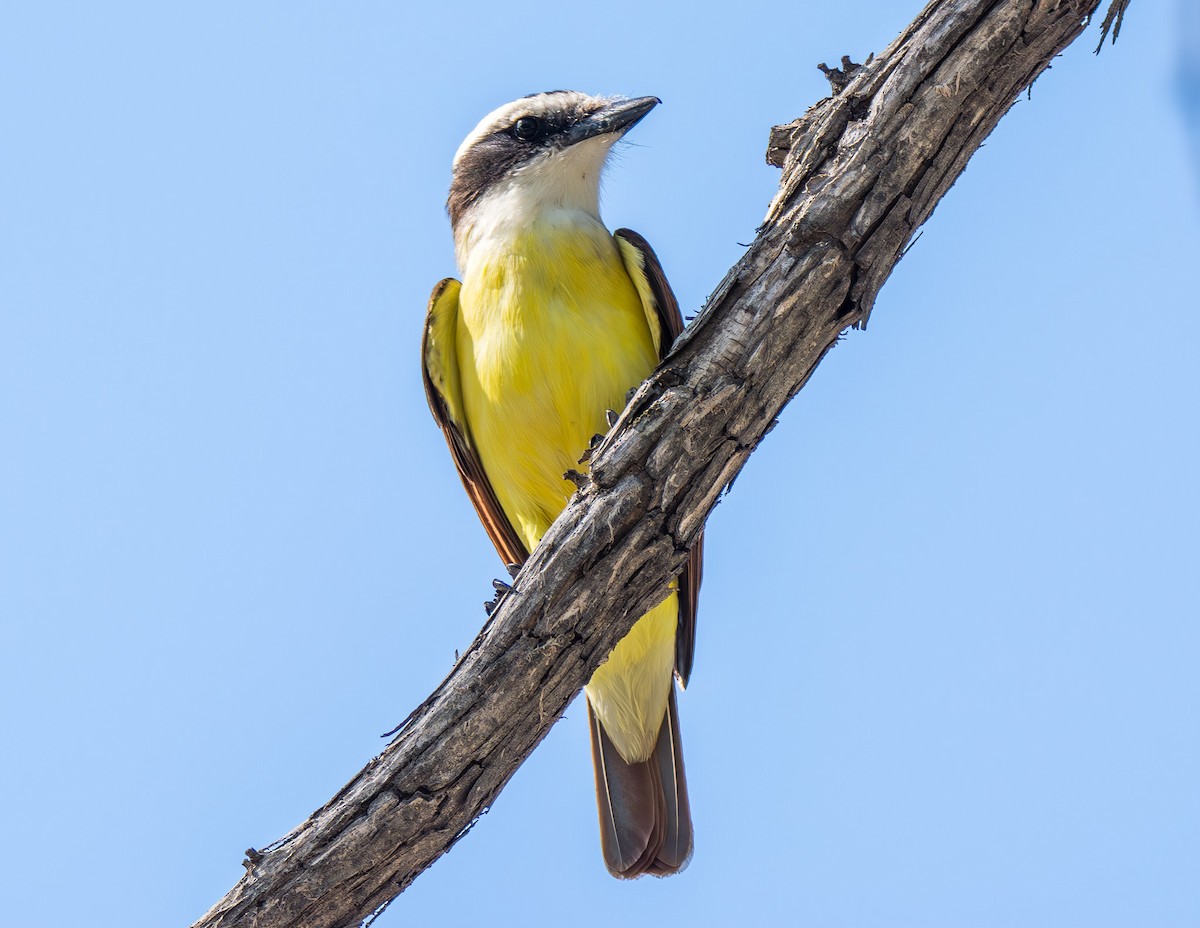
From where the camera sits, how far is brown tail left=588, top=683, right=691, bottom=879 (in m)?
5.88

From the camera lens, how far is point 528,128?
6.37 metres

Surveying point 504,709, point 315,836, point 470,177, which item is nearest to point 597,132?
point 470,177

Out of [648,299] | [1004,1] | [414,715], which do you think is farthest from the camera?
[648,299]

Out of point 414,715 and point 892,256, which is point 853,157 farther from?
point 414,715

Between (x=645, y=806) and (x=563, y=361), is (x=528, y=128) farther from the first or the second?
(x=645, y=806)

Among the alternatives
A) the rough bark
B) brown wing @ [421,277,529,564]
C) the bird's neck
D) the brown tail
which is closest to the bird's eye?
the bird's neck

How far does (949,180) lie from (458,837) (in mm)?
2847

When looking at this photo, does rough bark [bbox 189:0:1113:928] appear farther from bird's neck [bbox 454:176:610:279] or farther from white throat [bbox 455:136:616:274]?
white throat [bbox 455:136:616:274]

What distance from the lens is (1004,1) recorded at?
3979mm

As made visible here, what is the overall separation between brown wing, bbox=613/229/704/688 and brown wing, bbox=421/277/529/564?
3.05 feet

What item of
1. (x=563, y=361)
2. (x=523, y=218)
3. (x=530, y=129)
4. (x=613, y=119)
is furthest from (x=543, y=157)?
(x=563, y=361)

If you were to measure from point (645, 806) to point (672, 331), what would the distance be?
233 centimetres

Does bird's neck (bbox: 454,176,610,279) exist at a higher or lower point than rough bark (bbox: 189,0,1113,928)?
higher

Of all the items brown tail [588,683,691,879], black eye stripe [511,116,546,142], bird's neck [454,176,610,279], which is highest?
black eye stripe [511,116,546,142]
